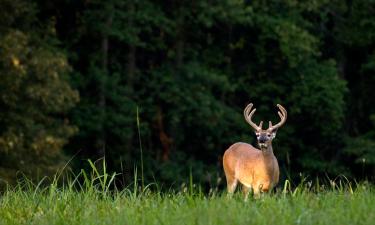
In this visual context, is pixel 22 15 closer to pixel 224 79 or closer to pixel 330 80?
pixel 224 79

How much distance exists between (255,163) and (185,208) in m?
4.81

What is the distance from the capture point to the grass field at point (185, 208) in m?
6.60

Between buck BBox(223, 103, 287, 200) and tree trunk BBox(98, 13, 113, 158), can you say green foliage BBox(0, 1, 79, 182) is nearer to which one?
tree trunk BBox(98, 13, 113, 158)

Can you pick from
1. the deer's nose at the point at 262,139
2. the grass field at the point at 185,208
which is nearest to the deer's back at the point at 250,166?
the deer's nose at the point at 262,139

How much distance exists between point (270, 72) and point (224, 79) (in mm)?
2824

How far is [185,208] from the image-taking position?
23.5 ft

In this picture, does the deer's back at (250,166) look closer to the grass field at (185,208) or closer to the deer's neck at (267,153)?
the deer's neck at (267,153)

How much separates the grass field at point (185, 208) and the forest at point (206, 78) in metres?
18.8

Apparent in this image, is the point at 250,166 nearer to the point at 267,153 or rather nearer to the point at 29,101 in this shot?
the point at 267,153

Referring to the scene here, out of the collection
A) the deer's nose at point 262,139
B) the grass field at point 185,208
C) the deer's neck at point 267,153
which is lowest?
the deer's neck at point 267,153

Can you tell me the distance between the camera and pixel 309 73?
107 ft

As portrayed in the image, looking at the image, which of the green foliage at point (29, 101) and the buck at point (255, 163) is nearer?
the buck at point (255, 163)

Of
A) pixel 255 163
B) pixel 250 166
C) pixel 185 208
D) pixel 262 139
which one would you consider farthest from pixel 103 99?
pixel 185 208

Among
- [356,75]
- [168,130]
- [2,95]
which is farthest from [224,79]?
[2,95]
